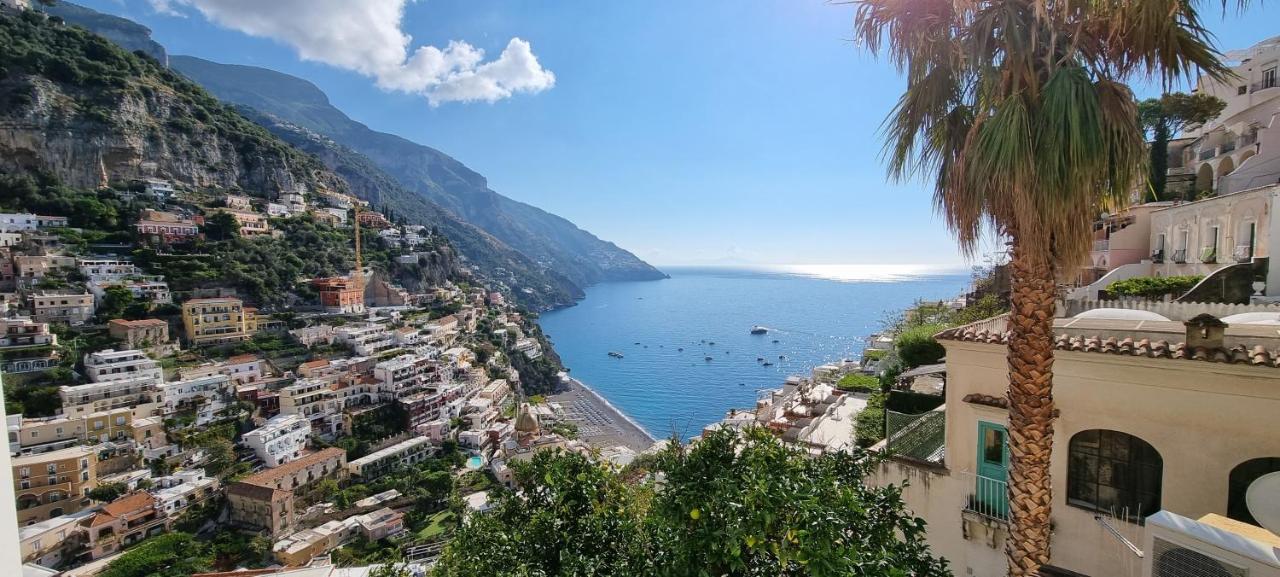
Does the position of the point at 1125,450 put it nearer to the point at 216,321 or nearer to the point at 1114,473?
the point at 1114,473

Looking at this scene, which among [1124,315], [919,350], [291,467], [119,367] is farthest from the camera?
[119,367]

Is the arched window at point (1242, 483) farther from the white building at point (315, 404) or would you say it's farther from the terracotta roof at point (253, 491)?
the white building at point (315, 404)

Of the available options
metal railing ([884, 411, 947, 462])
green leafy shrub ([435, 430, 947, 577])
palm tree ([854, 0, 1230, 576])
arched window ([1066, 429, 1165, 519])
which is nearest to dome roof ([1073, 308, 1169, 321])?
arched window ([1066, 429, 1165, 519])

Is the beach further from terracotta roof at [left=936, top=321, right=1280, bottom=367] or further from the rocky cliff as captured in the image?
the rocky cliff

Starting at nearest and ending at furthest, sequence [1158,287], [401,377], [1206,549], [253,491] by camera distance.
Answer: [1206,549] < [1158,287] < [253,491] < [401,377]

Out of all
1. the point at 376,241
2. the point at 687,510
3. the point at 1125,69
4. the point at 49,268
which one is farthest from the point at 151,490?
the point at 376,241

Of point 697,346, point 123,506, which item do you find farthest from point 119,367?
point 697,346
